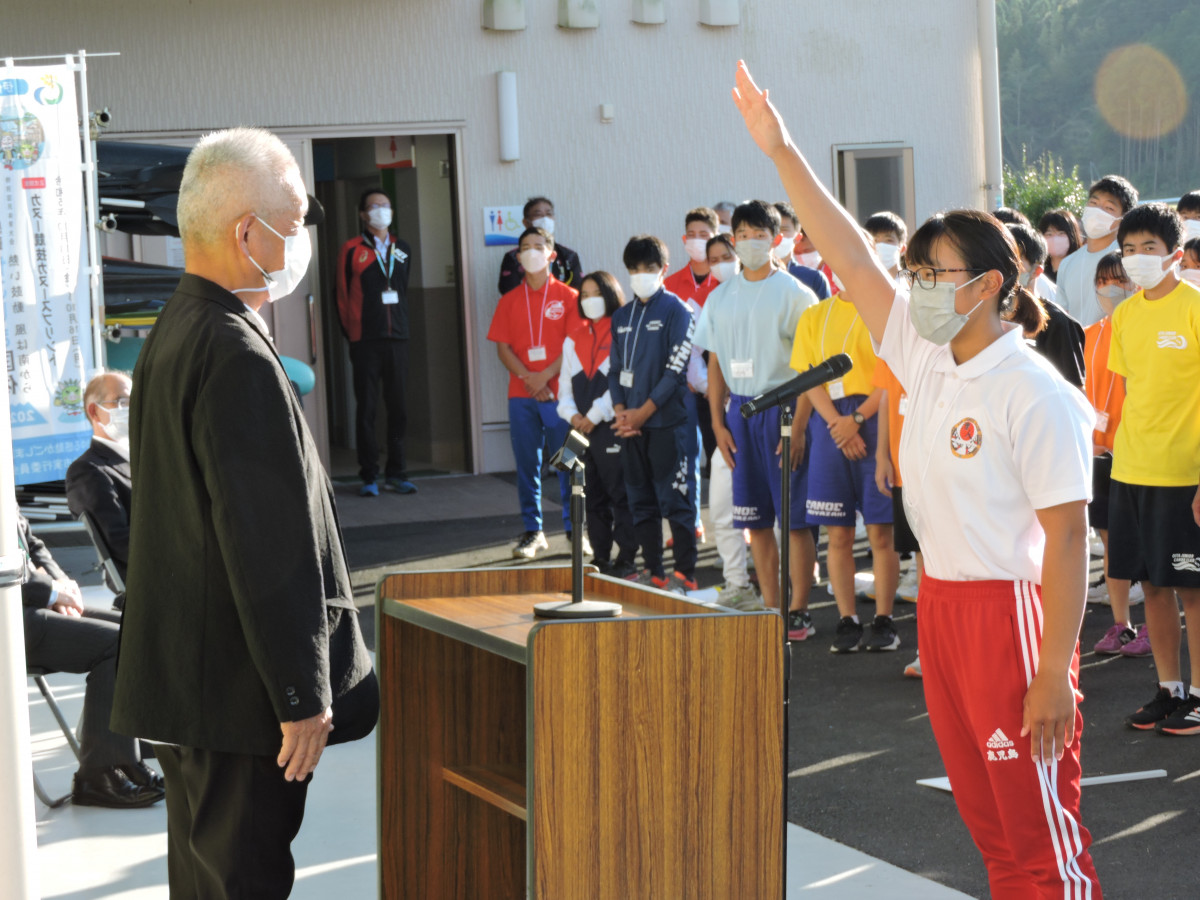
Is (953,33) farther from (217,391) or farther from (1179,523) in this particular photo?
(217,391)

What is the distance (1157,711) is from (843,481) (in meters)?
1.62

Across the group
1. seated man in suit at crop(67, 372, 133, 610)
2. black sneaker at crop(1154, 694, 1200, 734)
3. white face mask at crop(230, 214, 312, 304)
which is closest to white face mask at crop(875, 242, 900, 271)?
black sneaker at crop(1154, 694, 1200, 734)

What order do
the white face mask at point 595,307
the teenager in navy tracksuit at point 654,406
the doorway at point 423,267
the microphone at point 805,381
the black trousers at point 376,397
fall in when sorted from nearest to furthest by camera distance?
1. the microphone at point 805,381
2. the teenager in navy tracksuit at point 654,406
3. the white face mask at point 595,307
4. the black trousers at point 376,397
5. the doorway at point 423,267

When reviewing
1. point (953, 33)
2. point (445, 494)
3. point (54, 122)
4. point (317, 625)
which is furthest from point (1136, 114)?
point (317, 625)

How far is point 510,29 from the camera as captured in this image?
11.6 m

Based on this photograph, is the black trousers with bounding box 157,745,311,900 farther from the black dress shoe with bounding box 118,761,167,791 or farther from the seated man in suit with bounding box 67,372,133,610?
the seated man in suit with bounding box 67,372,133,610

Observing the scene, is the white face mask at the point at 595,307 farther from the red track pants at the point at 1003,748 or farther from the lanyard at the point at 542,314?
the red track pants at the point at 1003,748

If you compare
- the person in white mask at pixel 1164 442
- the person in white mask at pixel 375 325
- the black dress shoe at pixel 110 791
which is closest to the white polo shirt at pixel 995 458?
the person in white mask at pixel 1164 442

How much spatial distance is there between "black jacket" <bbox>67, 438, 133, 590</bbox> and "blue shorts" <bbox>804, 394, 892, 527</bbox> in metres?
2.84

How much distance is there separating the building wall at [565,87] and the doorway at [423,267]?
0.13m

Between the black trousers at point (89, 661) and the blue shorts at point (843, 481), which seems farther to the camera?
the blue shorts at point (843, 481)

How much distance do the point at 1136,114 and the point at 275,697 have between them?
58.2m

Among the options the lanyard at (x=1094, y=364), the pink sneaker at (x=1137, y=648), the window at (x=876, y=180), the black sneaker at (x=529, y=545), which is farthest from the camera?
the window at (x=876, y=180)

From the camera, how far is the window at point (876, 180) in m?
12.9
